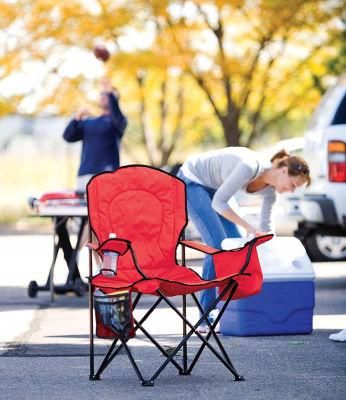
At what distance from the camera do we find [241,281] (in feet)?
26.0

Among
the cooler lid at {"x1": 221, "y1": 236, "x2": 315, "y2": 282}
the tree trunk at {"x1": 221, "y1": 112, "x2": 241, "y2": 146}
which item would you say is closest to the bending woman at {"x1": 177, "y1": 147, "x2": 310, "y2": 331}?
the cooler lid at {"x1": 221, "y1": 236, "x2": 315, "y2": 282}

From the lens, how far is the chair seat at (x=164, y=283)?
739 centimetres

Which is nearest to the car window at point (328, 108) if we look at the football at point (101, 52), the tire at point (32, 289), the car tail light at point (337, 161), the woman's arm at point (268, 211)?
the car tail light at point (337, 161)

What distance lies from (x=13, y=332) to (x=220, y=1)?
46.5 feet

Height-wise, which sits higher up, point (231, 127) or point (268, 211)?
point (231, 127)

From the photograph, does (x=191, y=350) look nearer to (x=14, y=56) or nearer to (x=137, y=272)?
(x=137, y=272)

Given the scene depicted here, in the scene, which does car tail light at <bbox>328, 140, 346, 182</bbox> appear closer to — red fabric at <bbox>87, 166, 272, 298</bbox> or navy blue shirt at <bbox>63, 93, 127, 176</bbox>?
navy blue shirt at <bbox>63, 93, 127, 176</bbox>

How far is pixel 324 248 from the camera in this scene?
1493 centimetres

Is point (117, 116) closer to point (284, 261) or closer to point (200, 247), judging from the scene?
point (284, 261)

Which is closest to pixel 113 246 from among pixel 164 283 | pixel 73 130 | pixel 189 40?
pixel 164 283

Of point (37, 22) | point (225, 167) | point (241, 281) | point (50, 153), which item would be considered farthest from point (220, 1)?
point (50, 153)

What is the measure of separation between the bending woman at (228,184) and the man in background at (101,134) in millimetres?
2516

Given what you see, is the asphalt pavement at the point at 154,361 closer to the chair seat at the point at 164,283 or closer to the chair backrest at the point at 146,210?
the chair seat at the point at 164,283

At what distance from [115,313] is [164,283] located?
314 millimetres
